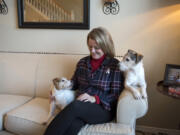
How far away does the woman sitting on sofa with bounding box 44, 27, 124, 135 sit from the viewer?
4.49ft

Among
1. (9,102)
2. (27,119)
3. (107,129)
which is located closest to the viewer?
(107,129)

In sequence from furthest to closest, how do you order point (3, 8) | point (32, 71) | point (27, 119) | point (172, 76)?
1. point (3, 8)
2. point (32, 71)
3. point (172, 76)
4. point (27, 119)

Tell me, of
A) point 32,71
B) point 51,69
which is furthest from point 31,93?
point 51,69

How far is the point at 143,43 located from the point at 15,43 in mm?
1691

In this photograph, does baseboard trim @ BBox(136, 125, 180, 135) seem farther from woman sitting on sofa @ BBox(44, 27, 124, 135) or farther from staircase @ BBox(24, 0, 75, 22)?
staircase @ BBox(24, 0, 75, 22)

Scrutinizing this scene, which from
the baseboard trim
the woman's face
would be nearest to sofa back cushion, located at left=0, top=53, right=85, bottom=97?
the woman's face

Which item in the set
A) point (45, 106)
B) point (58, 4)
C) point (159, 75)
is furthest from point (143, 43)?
point (45, 106)

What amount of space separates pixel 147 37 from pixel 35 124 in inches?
58.4

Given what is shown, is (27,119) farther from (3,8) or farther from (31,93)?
(3,8)

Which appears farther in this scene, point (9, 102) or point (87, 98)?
point (9, 102)

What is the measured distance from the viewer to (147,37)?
2080 millimetres

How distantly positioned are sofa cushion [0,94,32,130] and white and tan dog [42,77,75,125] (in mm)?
473

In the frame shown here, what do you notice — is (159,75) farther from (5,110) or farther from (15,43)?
(15,43)

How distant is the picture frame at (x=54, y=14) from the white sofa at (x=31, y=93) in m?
0.40
